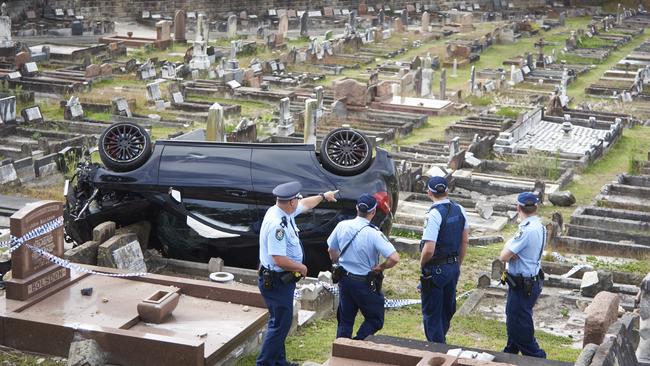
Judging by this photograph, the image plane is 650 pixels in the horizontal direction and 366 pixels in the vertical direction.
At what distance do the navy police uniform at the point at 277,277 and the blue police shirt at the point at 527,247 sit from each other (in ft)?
6.99

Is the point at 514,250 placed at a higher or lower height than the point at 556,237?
higher

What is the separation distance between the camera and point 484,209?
20.2 m

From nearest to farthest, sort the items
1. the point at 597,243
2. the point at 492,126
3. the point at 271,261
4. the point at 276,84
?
the point at 271,261 → the point at 597,243 → the point at 492,126 → the point at 276,84

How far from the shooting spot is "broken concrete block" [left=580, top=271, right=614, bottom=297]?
14.4 metres

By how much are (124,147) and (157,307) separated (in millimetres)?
3922

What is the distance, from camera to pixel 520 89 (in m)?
36.4

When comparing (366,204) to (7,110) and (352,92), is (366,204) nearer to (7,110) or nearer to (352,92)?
(7,110)

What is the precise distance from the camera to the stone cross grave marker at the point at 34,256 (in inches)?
442

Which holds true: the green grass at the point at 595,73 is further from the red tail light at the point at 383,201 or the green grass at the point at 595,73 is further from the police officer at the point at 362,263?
the police officer at the point at 362,263

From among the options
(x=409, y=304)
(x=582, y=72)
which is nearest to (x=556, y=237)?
(x=409, y=304)

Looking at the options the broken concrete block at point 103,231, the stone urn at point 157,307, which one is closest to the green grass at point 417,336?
the stone urn at point 157,307

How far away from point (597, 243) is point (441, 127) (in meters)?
12.4

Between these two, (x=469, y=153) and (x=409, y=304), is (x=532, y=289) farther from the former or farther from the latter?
(x=469, y=153)

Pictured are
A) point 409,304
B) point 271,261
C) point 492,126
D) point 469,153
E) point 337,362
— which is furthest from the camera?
point 492,126
